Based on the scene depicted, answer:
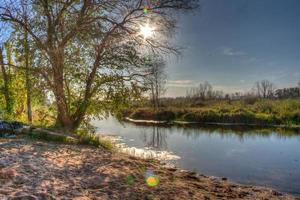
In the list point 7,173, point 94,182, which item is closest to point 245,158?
point 94,182

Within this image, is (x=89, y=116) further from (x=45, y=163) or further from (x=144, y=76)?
(x=45, y=163)

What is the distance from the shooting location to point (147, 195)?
5773 millimetres

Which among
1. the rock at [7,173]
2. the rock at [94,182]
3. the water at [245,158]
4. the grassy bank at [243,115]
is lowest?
the water at [245,158]

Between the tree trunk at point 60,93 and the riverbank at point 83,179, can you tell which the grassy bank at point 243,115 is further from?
the riverbank at point 83,179

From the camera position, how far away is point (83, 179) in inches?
246

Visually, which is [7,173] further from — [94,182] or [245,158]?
[245,158]

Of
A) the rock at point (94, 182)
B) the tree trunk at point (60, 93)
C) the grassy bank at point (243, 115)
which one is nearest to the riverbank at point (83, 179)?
the rock at point (94, 182)

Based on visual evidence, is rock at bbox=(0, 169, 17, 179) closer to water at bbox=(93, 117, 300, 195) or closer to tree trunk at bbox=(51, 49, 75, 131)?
water at bbox=(93, 117, 300, 195)

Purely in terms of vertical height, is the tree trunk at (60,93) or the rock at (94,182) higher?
the tree trunk at (60,93)

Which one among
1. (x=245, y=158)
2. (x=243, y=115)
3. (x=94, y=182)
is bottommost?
(x=245, y=158)

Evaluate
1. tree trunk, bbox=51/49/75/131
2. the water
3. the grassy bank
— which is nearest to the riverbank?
the water

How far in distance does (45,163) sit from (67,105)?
24.4ft

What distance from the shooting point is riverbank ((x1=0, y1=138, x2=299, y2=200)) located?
534cm

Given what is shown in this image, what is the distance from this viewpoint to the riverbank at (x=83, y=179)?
5.34 metres
